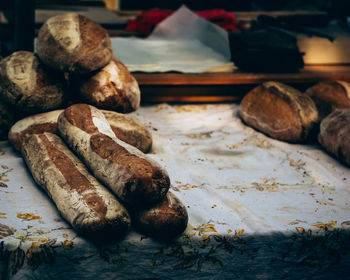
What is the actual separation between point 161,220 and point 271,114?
1340 millimetres

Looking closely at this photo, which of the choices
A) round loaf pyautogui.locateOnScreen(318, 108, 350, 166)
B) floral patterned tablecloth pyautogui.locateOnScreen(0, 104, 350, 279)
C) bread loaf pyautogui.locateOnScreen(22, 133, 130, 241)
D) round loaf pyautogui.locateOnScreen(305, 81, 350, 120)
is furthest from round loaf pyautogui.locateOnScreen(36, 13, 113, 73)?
round loaf pyautogui.locateOnScreen(305, 81, 350, 120)

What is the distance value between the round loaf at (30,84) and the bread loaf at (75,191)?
325 millimetres

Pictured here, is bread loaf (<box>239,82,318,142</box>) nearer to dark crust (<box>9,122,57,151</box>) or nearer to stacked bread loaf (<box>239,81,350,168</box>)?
stacked bread loaf (<box>239,81,350,168</box>)

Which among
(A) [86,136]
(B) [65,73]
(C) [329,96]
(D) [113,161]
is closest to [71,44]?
(B) [65,73]

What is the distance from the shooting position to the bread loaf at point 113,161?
1356 millimetres

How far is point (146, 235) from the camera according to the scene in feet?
4.59

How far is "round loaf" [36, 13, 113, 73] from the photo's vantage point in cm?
192

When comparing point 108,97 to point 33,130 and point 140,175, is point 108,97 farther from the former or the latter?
point 140,175

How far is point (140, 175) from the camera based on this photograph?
135cm

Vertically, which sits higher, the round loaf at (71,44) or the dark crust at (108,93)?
the round loaf at (71,44)

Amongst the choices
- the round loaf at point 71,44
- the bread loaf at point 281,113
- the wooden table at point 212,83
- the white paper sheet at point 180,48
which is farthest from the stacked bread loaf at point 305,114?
A: the round loaf at point 71,44

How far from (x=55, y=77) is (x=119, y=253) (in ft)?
3.57

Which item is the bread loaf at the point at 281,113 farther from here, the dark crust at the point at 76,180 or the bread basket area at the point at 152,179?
the dark crust at the point at 76,180

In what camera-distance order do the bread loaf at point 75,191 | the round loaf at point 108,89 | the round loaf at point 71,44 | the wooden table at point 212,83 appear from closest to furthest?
1. the bread loaf at point 75,191
2. the round loaf at point 71,44
3. the round loaf at point 108,89
4. the wooden table at point 212,83
